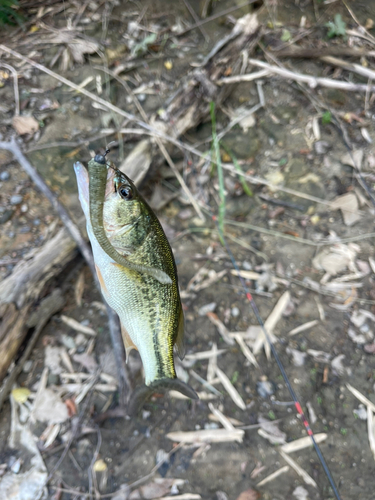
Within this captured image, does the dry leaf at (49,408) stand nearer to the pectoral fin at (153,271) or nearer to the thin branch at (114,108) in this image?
the pectoral fin at (153,271)

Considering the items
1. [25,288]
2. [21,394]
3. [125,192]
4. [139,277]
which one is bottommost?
[21,394]

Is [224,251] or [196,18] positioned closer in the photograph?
[224,251]

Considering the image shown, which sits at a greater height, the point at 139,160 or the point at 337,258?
the point at 139,160

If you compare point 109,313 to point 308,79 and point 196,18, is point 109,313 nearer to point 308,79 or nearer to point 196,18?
point 308,79

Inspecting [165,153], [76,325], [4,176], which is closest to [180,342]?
[76,325]

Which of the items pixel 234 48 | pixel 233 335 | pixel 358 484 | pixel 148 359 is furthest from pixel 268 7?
pixel 358 484

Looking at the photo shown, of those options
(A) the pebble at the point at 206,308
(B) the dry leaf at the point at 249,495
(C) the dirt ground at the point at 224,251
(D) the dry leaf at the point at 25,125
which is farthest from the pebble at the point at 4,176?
(B) the dry leaf at the point at 249,495
